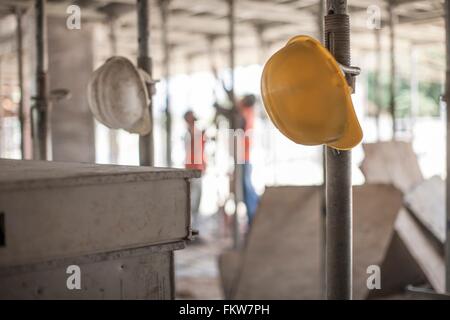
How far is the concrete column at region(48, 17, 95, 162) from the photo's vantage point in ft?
24.2

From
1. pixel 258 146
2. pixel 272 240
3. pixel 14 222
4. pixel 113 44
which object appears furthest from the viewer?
pixel 258 146

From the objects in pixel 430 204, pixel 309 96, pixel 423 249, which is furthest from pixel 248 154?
pixel 309 96

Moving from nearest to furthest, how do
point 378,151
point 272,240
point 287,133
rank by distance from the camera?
point 287,133 < point 272,240 < point 378,151

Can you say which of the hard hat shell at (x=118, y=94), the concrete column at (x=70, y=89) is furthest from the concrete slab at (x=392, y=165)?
the concrete column at (x=70, y=89)

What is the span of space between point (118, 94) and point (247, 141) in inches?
184

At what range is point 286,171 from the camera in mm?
15055

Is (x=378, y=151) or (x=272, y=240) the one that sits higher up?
(x=378, y=151)

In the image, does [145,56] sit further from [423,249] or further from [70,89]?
[70,89]

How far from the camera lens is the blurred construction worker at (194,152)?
9.01 meters

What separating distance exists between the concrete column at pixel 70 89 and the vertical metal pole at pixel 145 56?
3.67m

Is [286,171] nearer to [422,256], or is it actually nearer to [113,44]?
[113,44]

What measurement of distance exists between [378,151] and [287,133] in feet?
13.9

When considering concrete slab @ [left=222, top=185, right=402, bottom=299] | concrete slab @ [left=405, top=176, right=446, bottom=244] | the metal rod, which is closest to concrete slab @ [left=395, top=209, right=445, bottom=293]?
concrete slab @ [left=405, top=176, right=446, bottom=244]

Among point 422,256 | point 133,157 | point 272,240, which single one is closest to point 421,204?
point 422,256
